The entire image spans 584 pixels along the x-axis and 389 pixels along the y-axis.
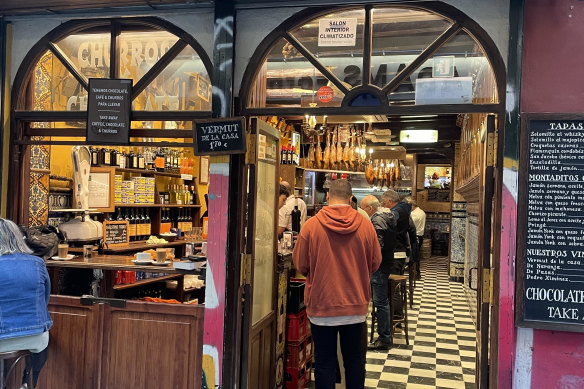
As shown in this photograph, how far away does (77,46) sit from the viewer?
4.49 metres

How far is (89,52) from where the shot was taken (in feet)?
14.6

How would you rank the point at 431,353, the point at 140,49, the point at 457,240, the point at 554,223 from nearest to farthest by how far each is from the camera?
the point at 554,223
the point at 140,49
the point at 431,353
the point at 457,240

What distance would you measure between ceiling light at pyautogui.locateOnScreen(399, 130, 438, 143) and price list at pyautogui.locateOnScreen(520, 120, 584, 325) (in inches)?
318

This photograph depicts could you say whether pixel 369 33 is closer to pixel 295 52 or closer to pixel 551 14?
pixel 295 52

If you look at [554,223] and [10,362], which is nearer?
[554,223]

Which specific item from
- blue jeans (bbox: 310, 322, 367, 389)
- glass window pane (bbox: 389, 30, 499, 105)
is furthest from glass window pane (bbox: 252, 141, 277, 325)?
glass window pane (bbox: 389, 30, 499, 105)

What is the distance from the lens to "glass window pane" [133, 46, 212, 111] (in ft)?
13.8

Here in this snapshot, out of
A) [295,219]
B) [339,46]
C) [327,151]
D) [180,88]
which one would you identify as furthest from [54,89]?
[327,151]

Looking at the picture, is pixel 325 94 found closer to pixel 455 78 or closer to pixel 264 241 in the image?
pixel 455 78

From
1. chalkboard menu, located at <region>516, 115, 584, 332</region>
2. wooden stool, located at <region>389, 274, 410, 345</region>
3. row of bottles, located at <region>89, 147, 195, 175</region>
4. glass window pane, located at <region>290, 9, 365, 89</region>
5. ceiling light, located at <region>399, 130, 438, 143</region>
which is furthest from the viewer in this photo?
ceiling light, located at <region>399, 130, 438, 143</region>

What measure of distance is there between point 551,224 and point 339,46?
1908 mm

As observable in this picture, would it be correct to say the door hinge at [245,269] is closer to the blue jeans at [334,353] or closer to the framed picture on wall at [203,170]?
the blue jeans at [334,353]

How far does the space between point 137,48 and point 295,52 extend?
134cm

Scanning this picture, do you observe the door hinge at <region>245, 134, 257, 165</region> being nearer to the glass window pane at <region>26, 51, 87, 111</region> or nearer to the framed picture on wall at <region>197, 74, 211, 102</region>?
the framed picture on wall at <region>197, 74, 211, 102</region>
